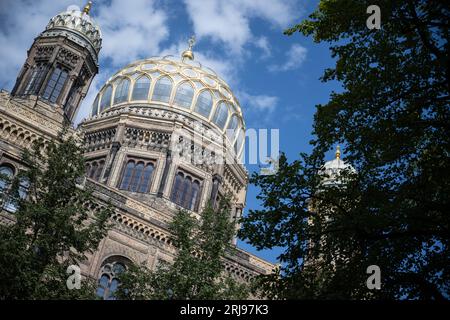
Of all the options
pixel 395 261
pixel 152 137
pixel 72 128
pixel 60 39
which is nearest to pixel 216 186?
pixel 152 137

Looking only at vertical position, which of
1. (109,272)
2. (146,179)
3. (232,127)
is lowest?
→ (109,272)

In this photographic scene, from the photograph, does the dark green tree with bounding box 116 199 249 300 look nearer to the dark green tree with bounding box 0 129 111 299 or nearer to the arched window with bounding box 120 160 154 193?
the dark green tree with bounding box 0 129 111 299

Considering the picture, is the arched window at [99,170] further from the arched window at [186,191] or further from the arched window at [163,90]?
the arched window at [163,90]

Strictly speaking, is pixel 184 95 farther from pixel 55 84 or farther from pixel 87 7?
pixel 55 84

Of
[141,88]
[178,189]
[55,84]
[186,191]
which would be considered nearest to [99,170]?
[178,189]

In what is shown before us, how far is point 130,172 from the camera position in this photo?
36.0m

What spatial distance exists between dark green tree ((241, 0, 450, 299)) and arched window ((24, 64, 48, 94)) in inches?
905

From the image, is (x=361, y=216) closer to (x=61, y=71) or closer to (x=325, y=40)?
(x=325, y=40)

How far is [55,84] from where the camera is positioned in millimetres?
32188

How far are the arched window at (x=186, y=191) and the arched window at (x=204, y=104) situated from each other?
6038 mm

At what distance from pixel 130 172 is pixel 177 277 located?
70.7ft

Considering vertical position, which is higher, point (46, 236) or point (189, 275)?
point (46, 236)

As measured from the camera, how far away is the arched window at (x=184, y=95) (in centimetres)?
3978

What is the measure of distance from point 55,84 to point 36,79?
126 cm
